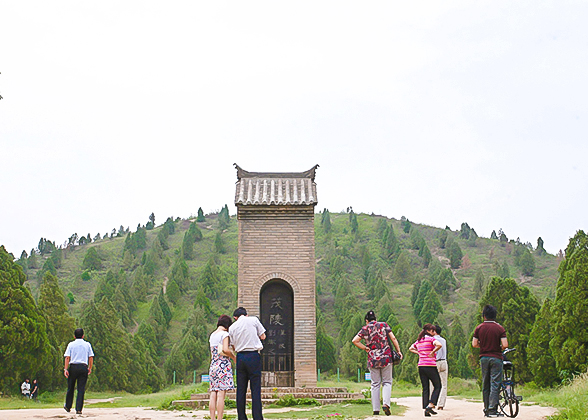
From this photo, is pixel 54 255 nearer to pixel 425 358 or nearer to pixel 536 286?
pixel 536 286

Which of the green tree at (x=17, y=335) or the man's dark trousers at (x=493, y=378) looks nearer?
the man's dark trousers at (x=493, y=378)

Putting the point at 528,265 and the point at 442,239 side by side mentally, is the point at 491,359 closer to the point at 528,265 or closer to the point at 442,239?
the point at 528,265

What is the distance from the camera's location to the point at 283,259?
52.7 feet

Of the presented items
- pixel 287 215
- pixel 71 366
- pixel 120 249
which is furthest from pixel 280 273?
pixel 120 249

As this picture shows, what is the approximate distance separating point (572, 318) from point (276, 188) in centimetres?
1025

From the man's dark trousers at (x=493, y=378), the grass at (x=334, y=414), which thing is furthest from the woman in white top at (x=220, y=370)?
the man's dark trousers at (x=493, y=378)

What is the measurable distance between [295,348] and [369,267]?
6409cm

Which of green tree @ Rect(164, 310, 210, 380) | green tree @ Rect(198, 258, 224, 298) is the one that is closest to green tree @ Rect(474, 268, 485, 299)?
Answer: green tree @ Rect(198, 258, 224, 298)

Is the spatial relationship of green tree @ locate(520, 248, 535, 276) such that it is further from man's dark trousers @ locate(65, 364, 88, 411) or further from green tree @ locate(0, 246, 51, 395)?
man's dark trousers @ locate(65, 364, 88, 411)

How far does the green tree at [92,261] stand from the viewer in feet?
266

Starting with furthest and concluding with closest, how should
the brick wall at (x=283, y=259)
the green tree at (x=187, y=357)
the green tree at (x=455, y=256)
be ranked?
the green tree at (x=455, y=256) < the green tree at (x=187, y=357) < the brick wall at (x=283, y=259)

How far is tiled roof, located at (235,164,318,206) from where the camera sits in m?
16.1

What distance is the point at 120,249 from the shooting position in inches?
3642

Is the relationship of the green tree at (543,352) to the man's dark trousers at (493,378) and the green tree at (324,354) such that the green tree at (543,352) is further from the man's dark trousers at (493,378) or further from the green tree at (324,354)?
the green tree at (324,354)
